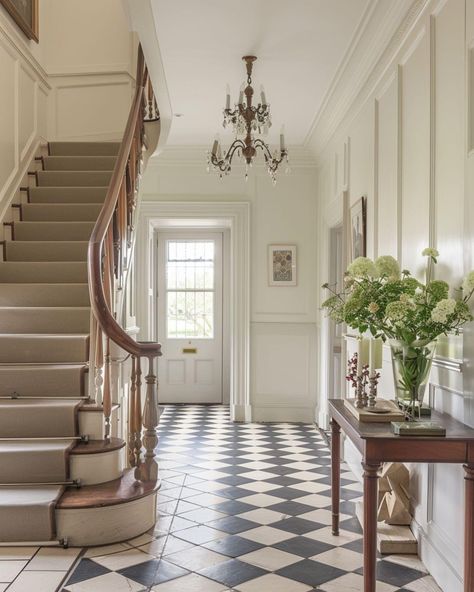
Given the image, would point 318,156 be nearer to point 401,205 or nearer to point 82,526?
point 401,205

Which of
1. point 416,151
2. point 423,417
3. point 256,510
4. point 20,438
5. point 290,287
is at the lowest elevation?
point 256,510

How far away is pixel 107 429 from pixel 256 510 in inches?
46.7

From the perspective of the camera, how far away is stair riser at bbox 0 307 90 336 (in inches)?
199

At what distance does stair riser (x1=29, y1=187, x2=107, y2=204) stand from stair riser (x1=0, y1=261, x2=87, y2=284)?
111 cm

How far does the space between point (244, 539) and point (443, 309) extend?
197 centimetres

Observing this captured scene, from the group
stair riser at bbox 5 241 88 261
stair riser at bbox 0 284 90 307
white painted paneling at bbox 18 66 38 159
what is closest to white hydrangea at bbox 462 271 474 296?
stair riser at bbox 0 284 90 307

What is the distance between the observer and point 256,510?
4492mm

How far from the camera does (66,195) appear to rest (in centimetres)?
659

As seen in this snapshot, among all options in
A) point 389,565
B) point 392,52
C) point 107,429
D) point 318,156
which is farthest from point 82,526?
point 318,156

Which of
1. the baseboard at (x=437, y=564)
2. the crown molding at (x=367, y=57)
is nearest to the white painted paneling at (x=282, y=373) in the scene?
the crown molding at (x=367, y=57)

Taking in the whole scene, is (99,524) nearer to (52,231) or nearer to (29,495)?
(29,495)

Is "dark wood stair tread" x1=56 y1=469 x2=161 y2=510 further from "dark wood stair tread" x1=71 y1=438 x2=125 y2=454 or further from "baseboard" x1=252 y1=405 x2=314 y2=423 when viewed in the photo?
"baseboard" x1=252 y1=405 x2=314 y2=423

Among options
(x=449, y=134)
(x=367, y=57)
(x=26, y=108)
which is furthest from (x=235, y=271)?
(x=449, y=134)

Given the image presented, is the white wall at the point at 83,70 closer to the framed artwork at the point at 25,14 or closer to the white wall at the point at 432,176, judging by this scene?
the framed artwork at the point at 25,14
